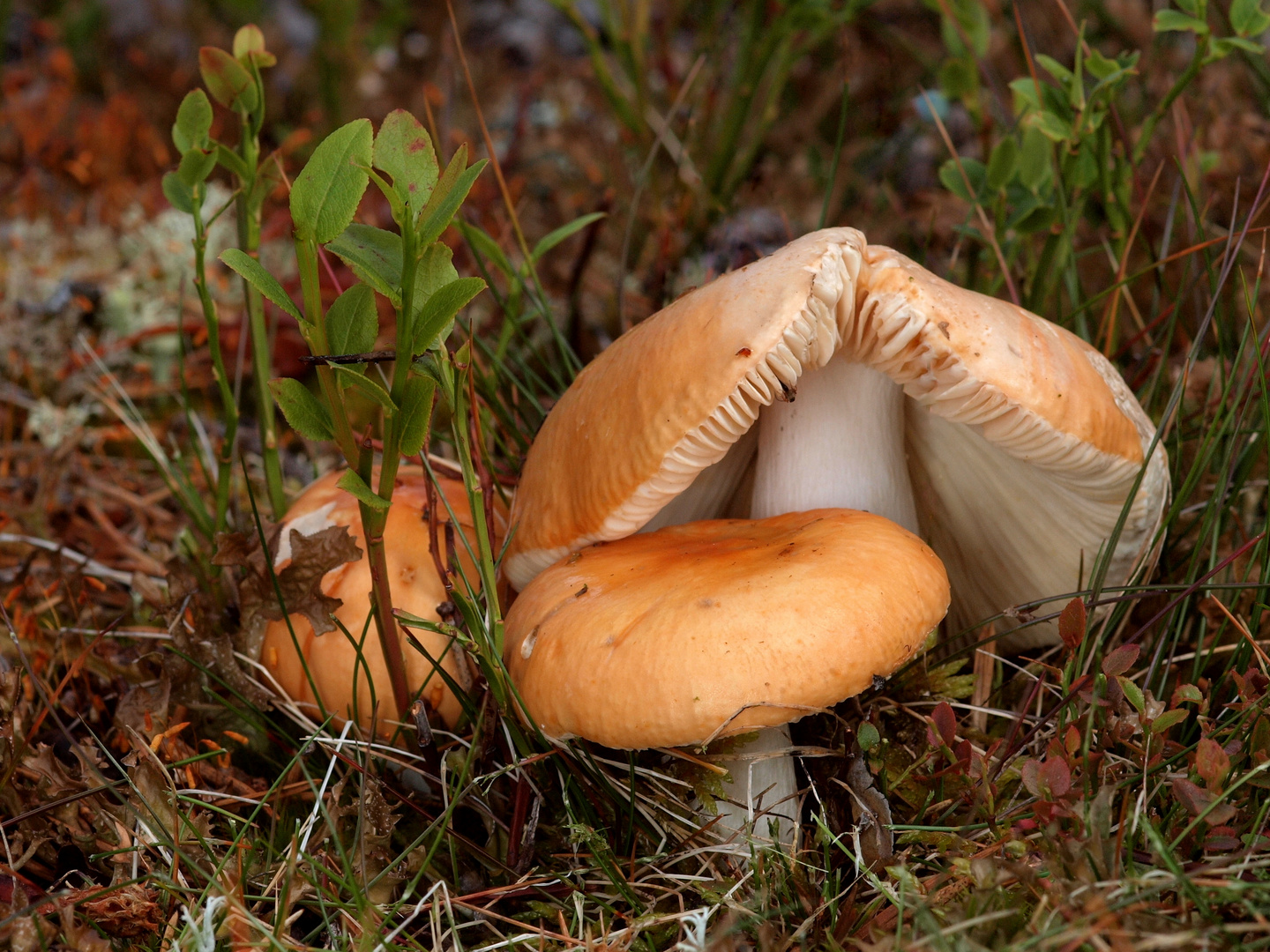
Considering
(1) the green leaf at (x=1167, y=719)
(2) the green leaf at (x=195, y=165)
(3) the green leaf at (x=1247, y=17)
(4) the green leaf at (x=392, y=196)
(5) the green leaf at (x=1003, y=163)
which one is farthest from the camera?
(5) the green leaf at (x=1003, y=163)

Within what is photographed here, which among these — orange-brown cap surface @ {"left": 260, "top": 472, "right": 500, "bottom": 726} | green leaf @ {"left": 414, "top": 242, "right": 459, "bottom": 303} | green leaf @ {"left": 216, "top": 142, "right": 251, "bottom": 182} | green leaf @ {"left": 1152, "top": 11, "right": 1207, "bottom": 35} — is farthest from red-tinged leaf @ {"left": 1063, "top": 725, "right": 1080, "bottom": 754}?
green leaf @ {"left": 216, "top": 142, "right": 251, "bottom": 182}

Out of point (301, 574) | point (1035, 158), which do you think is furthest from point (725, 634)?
point (1035, 158)

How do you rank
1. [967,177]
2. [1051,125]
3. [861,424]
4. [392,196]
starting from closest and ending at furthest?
[392,196] < [861,424] < [1051,125] < [967,177]

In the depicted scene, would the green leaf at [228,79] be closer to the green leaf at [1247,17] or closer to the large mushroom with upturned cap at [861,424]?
the large mushroom with upturned cap at [861,424]

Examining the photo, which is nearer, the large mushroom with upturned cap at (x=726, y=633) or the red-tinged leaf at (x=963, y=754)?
the large mushroom with upturned cap at (x=726, y=633)

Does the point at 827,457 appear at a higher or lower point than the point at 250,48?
lower

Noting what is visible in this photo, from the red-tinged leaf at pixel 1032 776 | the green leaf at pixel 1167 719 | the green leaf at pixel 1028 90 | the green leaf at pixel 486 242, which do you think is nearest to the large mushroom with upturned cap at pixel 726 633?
the red-tinged leaf at pixel 1032 776

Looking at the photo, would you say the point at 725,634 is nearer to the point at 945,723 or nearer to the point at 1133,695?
the point at 945,723
